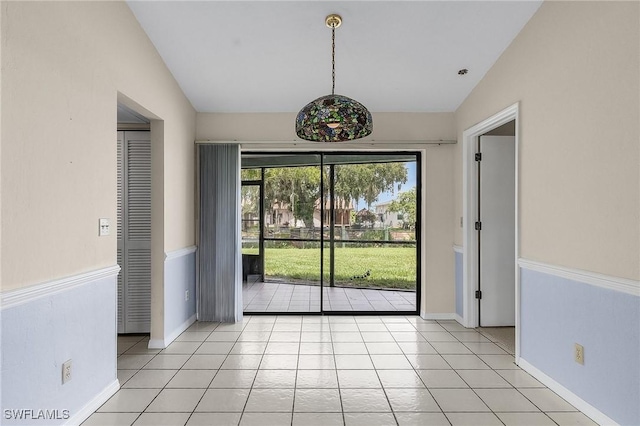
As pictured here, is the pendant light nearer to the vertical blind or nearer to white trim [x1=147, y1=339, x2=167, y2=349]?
the vertical blind

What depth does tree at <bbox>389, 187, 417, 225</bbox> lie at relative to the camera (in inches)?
180

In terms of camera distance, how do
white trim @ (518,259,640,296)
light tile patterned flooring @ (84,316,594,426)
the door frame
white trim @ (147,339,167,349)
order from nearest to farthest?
white trim @ (518,259,640,296), light tile patterned flooring @ (84,316,594,426), white trim @ (147,339,167,349), the door frame

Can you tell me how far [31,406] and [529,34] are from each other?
4126 millimetres

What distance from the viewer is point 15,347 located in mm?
1738

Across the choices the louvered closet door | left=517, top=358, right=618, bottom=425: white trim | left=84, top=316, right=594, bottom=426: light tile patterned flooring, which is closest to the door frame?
left=84, top=316, right=594, bottom=426: light tile patterned flooring

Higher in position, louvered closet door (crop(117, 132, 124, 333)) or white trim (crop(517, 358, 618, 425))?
louvered closet door (crop(117, 132, 124, 333))

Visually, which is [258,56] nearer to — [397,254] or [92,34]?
[92,34]

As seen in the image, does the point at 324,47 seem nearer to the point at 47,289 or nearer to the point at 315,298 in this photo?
the point at 47,289

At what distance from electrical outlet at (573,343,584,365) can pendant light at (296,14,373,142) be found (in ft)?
6.54

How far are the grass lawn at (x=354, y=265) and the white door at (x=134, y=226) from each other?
1.34 metres

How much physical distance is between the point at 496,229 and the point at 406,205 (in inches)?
42.0

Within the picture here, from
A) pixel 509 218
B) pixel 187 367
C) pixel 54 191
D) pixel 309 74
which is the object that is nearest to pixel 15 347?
pixel 54 191

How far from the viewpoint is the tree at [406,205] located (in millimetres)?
4578

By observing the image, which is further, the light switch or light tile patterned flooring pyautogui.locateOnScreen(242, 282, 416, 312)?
light tile patterned flooring pyautogui.locateOnScreen(242, 282, 416, 312)
